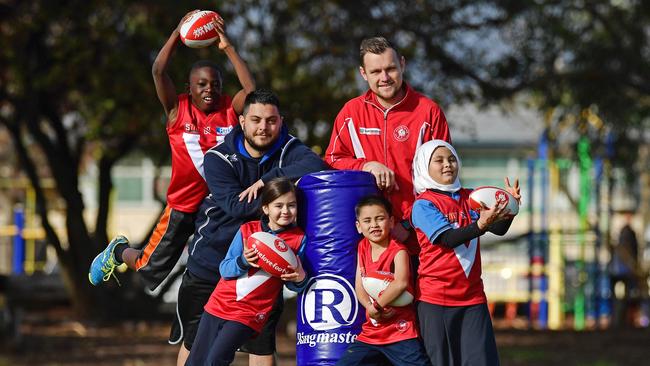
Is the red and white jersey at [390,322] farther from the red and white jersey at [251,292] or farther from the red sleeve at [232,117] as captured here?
the red sleeve at [232,117]

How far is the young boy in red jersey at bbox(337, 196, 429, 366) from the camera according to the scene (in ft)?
24.2

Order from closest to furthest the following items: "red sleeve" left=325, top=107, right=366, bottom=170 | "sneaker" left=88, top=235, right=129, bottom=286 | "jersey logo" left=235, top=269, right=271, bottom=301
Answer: "jersey logo" left=235, top=269, right=271, bottom=301
"red sleeve" left=325, top=107, right=366, bottom=170
"sneaker" left=88, top=235, right=129, bottom=286

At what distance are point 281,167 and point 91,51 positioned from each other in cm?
1188

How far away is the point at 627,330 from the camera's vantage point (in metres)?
22.6

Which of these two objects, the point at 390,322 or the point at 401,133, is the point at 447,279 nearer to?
the point at 390,322

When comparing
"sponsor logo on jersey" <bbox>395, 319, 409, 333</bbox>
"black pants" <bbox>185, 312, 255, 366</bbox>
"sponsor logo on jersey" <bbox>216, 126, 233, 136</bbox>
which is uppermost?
"sponsor logo on jersey" <bbox>216, 126, 233, 136</bbox>

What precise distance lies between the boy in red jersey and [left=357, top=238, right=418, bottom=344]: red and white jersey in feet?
5.14

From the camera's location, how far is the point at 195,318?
8.63m

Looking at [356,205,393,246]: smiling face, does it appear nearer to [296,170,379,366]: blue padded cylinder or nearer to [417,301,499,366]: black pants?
[296,170,379,366]: blue padded cylinder

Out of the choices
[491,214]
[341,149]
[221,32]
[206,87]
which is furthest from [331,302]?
[221,32]

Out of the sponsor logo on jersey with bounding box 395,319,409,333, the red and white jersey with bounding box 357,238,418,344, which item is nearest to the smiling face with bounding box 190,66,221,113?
the red and white jersey with bounding box 357,238,418,344

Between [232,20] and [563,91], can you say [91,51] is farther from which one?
[563,91]

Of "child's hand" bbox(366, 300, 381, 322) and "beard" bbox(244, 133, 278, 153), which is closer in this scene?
"child's hand" bbox(366, 300, 381, 322)

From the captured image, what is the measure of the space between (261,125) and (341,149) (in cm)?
58
